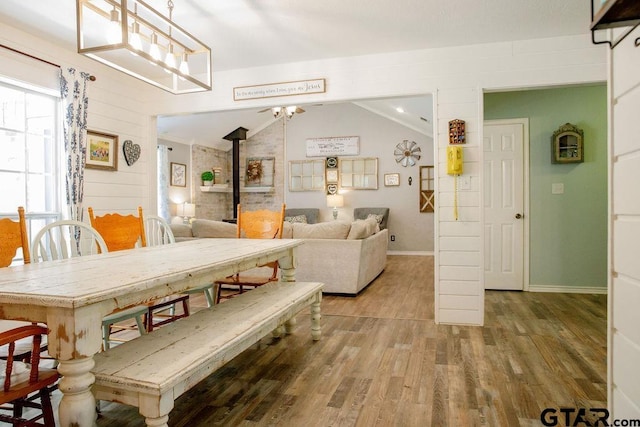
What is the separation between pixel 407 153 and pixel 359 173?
1.13 meters

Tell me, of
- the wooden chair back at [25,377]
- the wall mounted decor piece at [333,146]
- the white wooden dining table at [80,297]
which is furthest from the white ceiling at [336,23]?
the wall mounted decor piece at [333,146]

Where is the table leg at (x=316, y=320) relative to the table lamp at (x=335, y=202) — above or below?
below

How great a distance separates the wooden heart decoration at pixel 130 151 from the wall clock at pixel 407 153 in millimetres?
5817

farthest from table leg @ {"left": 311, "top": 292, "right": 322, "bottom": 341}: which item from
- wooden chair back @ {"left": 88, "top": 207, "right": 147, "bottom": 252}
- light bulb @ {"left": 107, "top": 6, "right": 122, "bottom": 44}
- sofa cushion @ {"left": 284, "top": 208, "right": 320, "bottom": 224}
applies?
sofa cushion @ {"left": 284, "top": 208, "right": 320, "bottom": 224}

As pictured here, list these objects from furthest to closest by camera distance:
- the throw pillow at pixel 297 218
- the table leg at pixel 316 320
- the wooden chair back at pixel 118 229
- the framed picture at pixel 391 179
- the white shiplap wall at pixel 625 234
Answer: the throw pillow at pixel 297 218 → the framed picture at pixel 391 179 → the table leg at pixel 316 320 → the wooden chair back at pixel 118 229 → the white shiplap wall at pixel 625 234

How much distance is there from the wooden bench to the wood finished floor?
0.40 m

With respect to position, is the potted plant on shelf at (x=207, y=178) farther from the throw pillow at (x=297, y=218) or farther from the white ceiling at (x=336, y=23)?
the white ceiling at (x=336, y=23)

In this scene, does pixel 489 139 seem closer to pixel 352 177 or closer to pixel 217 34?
pixel 217 34

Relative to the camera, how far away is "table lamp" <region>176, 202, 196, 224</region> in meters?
8.41

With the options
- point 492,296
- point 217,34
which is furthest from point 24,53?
point 492,296

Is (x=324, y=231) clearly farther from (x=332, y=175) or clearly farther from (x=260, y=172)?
(x=260, y=172)

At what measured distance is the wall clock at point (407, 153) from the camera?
9.09m

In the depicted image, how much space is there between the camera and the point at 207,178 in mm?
9344

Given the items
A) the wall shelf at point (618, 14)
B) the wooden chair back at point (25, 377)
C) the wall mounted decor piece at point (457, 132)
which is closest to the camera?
the wall shelf at point (618, 14)
